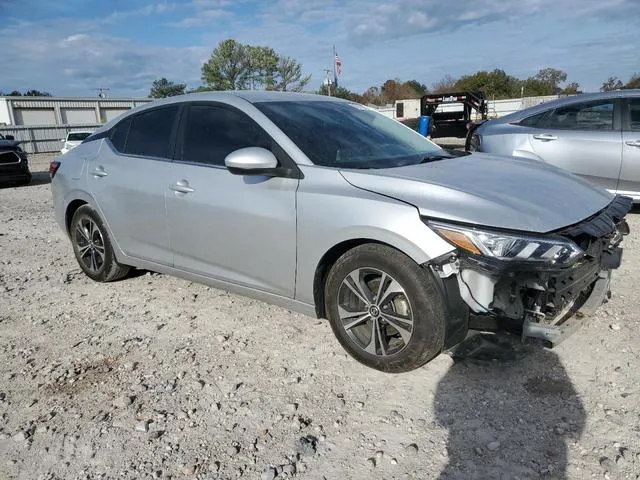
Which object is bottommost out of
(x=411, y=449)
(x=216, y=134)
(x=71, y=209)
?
(x=411, y=449)

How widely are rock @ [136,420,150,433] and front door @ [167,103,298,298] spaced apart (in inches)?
45.7

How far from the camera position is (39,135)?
31.6 m

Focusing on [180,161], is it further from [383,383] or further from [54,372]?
[383,383]

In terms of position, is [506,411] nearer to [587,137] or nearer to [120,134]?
[120,134]

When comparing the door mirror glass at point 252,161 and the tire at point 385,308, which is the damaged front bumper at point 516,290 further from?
the door mirror glass at point 252,161

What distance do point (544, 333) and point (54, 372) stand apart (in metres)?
2.97

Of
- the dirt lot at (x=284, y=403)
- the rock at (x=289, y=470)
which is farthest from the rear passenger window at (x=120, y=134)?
the rock at (x=289, y=470)

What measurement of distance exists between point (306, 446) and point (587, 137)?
5694 millimetres

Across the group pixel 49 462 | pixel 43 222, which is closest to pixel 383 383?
pixel 49 462

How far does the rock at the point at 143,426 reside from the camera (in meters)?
2.73

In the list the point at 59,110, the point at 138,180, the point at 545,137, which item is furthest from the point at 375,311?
the point at 59,110

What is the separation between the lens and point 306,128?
366 cm

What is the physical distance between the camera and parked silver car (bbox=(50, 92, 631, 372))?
2734 millimetres

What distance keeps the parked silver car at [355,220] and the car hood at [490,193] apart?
0.01 metres
